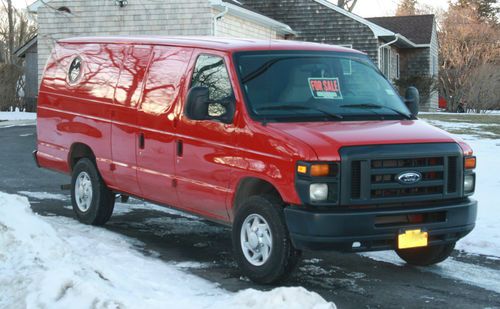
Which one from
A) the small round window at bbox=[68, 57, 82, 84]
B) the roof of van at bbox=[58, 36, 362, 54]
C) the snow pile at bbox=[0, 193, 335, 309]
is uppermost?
the roof of van at bbox=[58, 36, 362, 54]

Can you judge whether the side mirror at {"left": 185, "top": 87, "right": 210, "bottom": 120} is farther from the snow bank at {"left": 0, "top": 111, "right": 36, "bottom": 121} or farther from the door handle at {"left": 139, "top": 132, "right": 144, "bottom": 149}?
the snow bank at {"left": 0, "top": 111, "right": 36, "bottom": 121}

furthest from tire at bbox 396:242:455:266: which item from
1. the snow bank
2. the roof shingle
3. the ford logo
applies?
the roof shingle

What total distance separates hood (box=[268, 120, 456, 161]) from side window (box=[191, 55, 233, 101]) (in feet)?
2.48

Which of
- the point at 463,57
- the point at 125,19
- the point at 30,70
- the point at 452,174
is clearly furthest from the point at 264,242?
the point at 463,57

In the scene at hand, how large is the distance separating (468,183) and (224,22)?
19217 mm

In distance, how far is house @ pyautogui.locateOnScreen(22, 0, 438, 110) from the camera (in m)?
24.7

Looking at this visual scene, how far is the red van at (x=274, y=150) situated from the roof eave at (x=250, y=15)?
602 inches

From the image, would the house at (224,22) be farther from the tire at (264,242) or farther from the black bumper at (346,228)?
the black bumper at (346,228)

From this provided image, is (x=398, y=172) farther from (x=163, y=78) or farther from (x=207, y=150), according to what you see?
(x=163, y=78)

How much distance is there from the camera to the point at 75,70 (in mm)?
9367

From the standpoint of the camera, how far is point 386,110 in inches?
285

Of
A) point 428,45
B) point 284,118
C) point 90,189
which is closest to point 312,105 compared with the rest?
point 284,118

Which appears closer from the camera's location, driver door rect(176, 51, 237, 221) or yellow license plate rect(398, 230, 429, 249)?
yellow license plate rect(398, 230, 429, 249)

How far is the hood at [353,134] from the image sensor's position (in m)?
6.07
